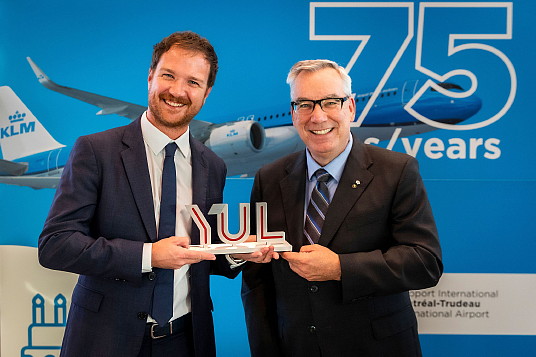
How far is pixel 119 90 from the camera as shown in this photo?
12.8 ft

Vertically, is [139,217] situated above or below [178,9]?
below

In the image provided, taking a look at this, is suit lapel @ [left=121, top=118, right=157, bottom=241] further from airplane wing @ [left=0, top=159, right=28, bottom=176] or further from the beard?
airplane wing @ [left=0, top=159, right=28, bottom=176]

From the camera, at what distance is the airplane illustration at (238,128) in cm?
380

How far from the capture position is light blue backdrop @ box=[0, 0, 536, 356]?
3762 mm

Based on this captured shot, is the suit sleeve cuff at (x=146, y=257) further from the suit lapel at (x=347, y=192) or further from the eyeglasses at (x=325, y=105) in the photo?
the eyeglasses at (x=325, y=105)

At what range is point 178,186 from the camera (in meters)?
2.50

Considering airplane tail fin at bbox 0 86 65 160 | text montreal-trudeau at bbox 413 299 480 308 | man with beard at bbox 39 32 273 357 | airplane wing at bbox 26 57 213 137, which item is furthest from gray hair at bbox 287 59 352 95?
airplane tail fin at bbox 0 86 65 160

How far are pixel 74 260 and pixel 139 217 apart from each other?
0.33 meters

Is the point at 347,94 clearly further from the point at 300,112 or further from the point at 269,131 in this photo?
the point at 269,131

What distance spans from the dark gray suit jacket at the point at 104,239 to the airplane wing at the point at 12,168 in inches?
74.9

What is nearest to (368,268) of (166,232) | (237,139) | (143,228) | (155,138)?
(166,232)

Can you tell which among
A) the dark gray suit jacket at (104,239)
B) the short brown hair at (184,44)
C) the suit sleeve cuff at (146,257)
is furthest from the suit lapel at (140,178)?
the short brown hair at (184,44)

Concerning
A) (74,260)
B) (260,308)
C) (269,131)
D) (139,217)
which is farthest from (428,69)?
(74,260)

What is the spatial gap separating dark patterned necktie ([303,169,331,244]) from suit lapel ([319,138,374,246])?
0.06 metres
